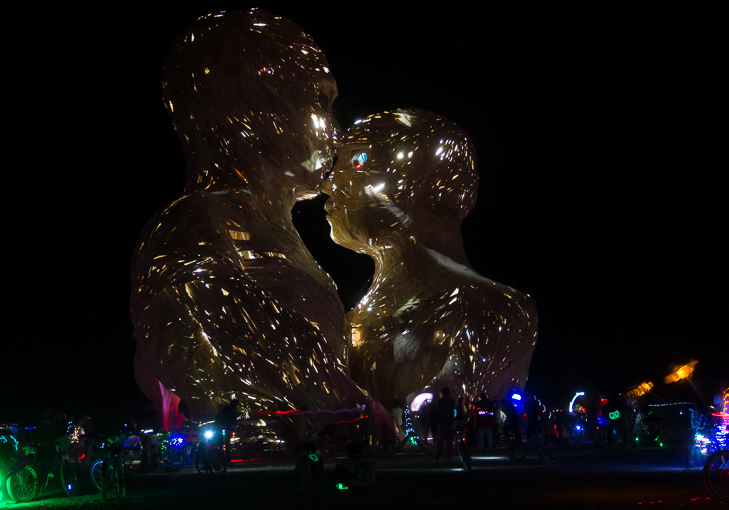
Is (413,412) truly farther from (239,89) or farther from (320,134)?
(239,89)

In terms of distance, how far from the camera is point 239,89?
14891 mm

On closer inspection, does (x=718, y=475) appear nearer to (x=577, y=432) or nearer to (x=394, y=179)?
(x=394, y=179)

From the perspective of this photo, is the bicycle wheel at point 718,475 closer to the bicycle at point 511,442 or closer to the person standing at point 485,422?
the bicycle at point 511,442

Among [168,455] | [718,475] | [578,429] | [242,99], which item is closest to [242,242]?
[242,99]

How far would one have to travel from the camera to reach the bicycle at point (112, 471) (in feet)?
32.3

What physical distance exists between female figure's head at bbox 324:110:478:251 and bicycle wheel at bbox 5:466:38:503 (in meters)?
9.53

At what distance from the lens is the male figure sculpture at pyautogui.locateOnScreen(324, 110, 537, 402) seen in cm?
1642

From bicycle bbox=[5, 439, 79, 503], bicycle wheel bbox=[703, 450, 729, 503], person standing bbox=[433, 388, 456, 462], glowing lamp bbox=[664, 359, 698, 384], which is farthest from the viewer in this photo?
glowing lamp bbox=[664, 359, 698, 384]

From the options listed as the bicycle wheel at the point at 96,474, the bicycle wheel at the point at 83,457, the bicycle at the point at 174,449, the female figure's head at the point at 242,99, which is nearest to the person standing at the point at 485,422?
the bicycle at the point at 174,449

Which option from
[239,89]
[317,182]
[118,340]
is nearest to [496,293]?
[317,182]

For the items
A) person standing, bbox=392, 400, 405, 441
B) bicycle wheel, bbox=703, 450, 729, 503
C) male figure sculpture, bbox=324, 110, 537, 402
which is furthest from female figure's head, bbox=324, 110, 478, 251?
bicycle wheel, bbox=703, 450, 729, 503

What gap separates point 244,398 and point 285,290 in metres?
2.03

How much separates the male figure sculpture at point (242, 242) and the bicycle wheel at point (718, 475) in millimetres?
7150

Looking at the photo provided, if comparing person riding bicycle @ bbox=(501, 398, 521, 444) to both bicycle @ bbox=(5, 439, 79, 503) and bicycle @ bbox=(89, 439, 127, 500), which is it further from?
bicycle @ bbox=(5, 439, 79, 503)
